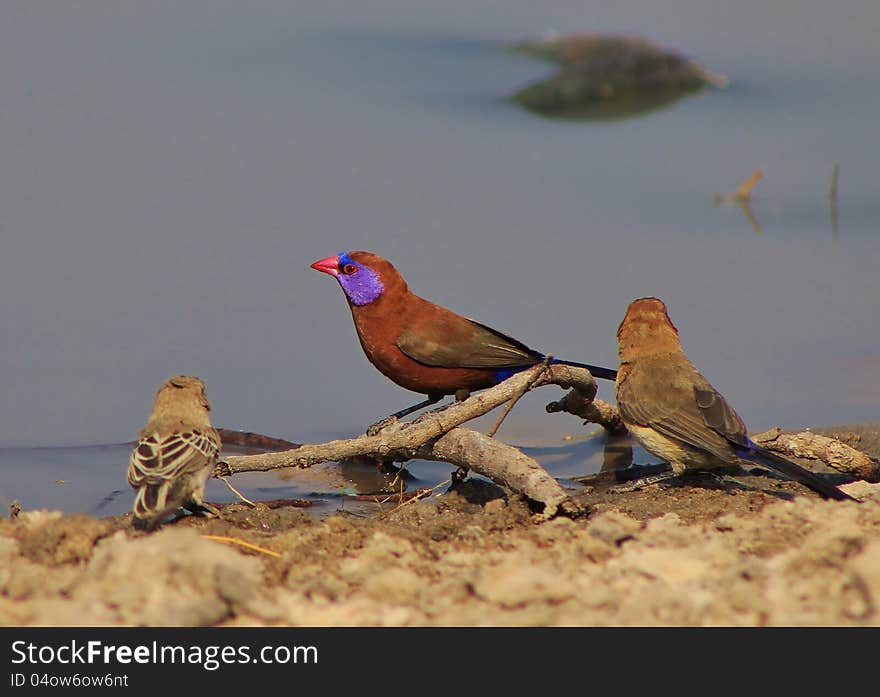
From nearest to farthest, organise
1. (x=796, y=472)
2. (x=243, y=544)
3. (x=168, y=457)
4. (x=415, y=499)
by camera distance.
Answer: (x=243, y=544) < (x=168, y=457) < (x=796, y=472) < (x=415, y=499)

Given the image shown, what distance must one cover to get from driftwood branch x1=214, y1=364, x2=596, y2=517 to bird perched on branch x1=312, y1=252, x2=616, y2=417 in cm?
126

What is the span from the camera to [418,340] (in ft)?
25.2

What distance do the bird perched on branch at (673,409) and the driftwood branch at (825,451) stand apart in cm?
21

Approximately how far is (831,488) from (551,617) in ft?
8.29

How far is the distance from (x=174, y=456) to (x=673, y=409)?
2528 millimetres

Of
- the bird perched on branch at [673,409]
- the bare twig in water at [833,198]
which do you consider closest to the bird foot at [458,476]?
the bird perched on branch at [673,409]

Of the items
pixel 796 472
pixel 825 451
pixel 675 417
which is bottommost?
pixel 796 472

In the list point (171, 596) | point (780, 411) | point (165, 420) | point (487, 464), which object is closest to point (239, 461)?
point (165, 420)

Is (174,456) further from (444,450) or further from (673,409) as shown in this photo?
(673,409)

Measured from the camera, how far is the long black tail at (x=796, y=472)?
572 centimetres

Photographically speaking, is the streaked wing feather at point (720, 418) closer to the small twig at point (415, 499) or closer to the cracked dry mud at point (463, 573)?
the cracked dry mud at point (463, 573)

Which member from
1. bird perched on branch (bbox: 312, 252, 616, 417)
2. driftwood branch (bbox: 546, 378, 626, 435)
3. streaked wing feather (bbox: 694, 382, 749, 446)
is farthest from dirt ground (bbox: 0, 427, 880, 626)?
bird perched on branch (bbox: 312, 252, 616, 417)

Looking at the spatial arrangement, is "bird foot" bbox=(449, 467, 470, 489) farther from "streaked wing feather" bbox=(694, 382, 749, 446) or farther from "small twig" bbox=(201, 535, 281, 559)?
"small twig" bbox=(201, 535, 281, 559)

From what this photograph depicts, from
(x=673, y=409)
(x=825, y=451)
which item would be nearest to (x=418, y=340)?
(x=673, y=409)
